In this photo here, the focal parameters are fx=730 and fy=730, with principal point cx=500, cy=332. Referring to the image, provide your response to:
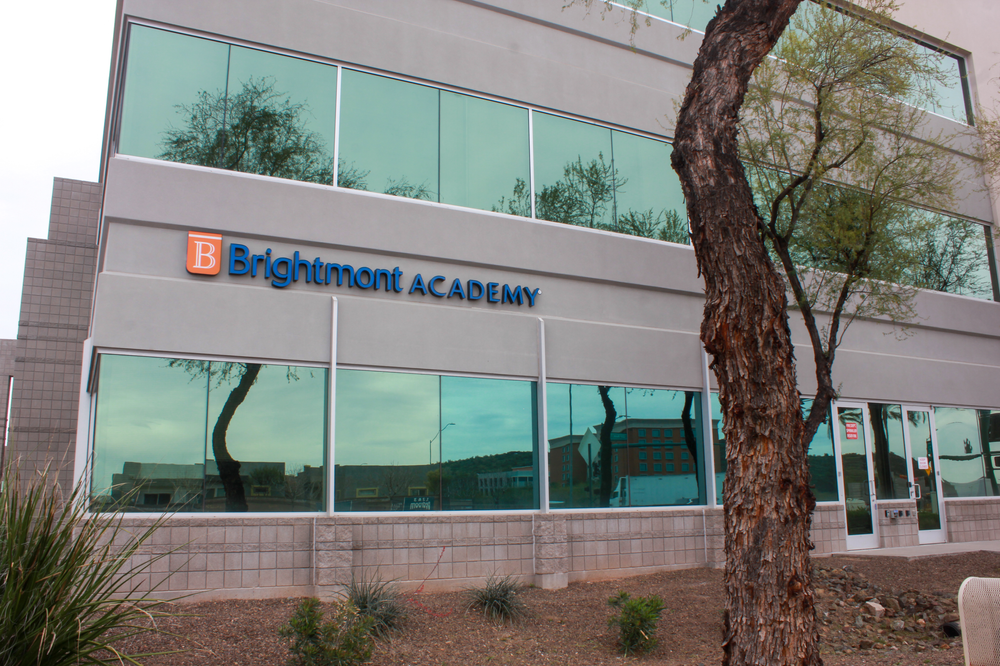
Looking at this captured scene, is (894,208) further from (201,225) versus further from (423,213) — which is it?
(201,225)

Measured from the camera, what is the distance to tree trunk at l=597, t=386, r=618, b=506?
11508mm

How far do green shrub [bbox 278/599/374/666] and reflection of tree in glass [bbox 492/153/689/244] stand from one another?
7.10 meters

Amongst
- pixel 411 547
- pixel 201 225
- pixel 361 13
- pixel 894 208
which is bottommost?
pixel 411 547

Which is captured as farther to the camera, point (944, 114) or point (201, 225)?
point (944, 114)

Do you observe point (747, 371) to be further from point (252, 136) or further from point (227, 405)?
point (252, 136)

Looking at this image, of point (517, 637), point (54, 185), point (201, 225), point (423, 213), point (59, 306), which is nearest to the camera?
point (517, 637)

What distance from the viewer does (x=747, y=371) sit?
16.8 ft

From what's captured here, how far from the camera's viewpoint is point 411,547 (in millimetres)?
9680

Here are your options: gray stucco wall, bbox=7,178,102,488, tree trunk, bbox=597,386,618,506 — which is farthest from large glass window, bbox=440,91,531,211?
gray stucco wall, bbox=7,178,102,488

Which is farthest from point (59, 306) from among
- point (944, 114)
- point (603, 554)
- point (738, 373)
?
point (944, 114)

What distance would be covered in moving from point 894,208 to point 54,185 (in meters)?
19.4

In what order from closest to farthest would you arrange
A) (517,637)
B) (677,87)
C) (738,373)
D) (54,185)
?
(738,373)
(517,637)
(677,87)
(54,185)

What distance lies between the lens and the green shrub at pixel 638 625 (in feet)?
24.8

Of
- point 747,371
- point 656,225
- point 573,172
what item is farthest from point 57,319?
point 747,371
